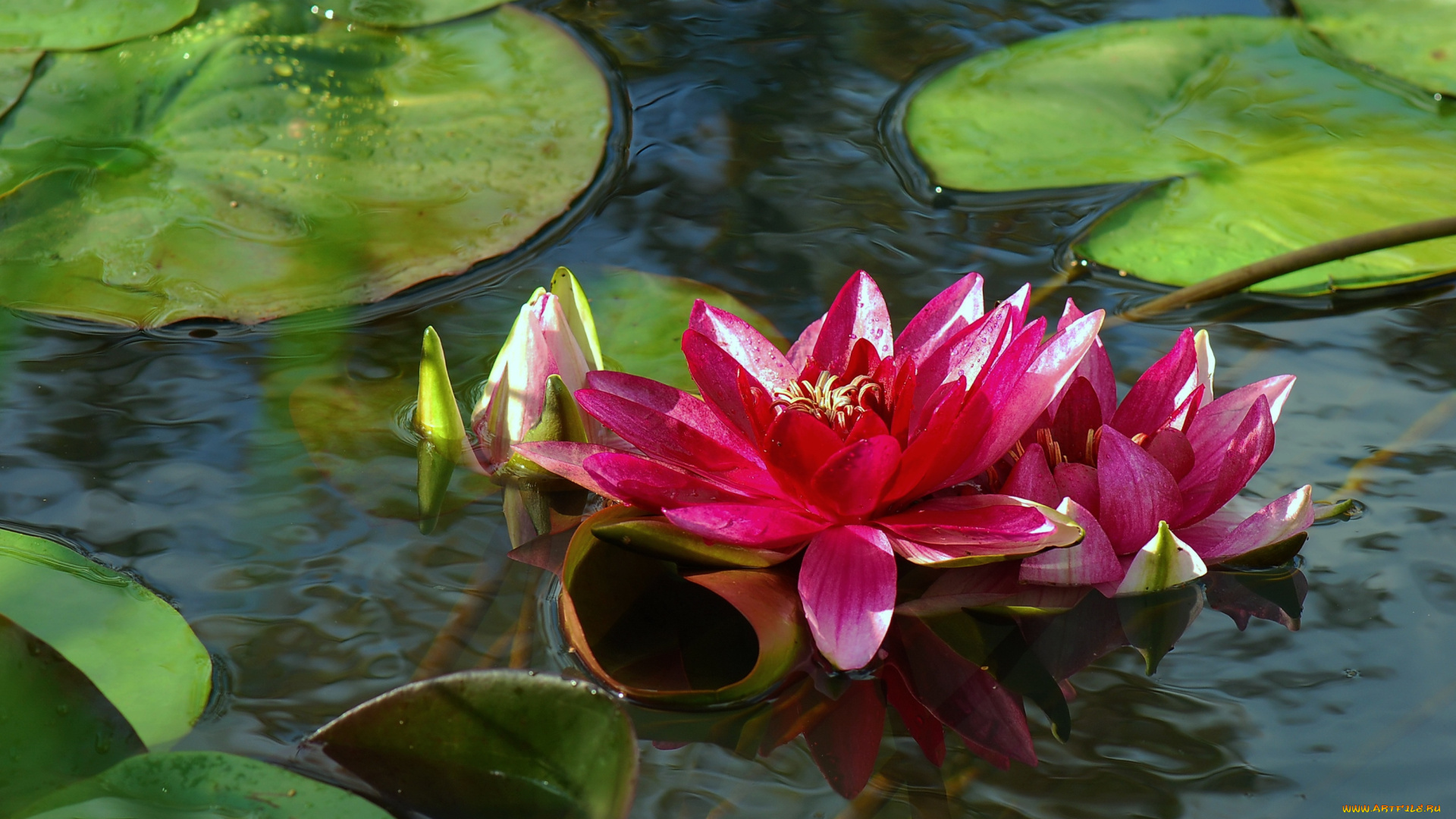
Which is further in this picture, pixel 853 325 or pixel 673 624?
pixel 853 325

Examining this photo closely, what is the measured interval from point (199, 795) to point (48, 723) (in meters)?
0.21

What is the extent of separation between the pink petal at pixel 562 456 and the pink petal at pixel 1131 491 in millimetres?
706

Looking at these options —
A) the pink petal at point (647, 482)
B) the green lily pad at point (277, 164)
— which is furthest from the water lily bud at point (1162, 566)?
the green lily pad at point (277, 164)

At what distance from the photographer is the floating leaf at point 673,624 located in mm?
1320

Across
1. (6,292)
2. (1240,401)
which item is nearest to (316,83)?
(6,292)

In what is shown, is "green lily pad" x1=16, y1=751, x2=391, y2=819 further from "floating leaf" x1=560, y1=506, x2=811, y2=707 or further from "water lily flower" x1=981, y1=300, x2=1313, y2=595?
"water lily flower" x1=981, y1=300, x2=1313, y2=595

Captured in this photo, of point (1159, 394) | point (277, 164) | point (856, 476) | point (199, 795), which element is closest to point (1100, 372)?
point (1159, 394)

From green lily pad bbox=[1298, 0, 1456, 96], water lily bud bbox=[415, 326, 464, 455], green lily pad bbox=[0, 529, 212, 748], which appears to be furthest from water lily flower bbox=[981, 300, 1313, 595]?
green lily pad bbox=[1298, 0, 1456, 96]

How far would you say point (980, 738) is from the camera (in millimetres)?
1298

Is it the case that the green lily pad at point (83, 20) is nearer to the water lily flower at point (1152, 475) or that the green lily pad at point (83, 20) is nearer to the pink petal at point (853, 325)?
the pink petal at point (853, 325)

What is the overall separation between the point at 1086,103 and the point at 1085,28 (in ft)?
1.56

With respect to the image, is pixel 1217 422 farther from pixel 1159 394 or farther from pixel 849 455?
pixel 849 455

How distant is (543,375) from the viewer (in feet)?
5.44

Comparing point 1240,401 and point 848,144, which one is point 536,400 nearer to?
point 1240,401
